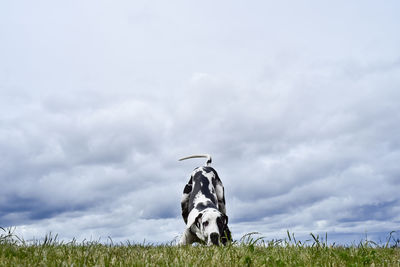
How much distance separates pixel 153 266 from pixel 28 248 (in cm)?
271

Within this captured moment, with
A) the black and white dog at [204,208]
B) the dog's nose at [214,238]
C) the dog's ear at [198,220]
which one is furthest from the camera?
the dog's ear at [198,220]

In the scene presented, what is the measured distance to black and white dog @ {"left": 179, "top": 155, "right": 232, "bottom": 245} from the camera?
387 inches

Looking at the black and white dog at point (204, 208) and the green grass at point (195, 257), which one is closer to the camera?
the green grass at point (195, 257)

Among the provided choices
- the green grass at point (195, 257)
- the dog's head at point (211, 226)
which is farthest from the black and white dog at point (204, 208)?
→ the green grass at point (195, 257)

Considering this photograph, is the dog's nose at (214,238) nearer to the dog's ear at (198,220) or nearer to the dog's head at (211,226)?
the dog's head at (211,226)

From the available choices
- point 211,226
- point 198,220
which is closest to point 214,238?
point 211,226

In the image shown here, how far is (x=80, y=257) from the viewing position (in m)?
4.83

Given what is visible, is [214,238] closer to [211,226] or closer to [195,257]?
[211,226]

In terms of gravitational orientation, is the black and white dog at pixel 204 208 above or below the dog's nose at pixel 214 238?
above

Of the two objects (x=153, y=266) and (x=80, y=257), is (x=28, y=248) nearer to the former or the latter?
(x=80, y=257)

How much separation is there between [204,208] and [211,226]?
1.65 meters

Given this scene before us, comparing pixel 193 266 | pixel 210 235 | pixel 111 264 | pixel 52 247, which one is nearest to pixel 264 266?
pixel 193 266

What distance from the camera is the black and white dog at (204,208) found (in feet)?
32.2

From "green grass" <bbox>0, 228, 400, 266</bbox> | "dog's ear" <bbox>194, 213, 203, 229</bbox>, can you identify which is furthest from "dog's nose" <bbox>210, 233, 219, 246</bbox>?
"green grass" <bbox>0, 228, 400, 266</bbox>
